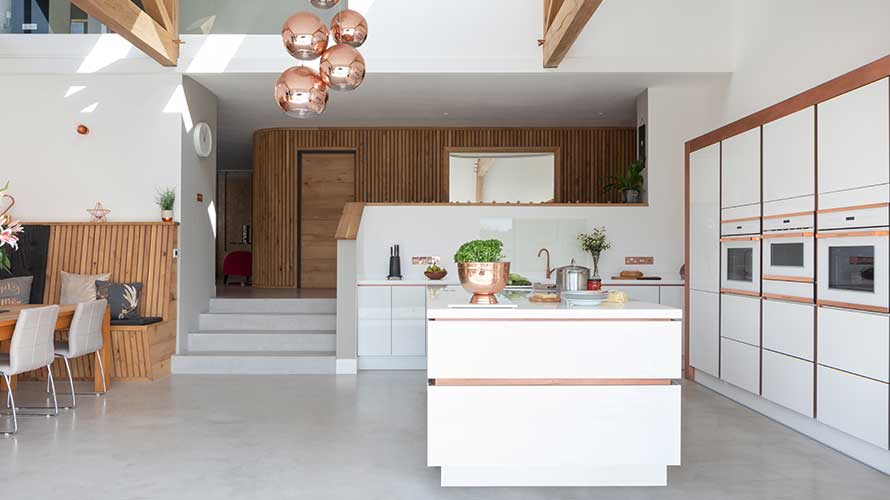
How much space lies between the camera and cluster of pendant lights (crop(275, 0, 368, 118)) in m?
3.53

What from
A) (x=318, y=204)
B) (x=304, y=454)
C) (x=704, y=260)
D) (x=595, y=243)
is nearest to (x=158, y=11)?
(x=318, y=204)

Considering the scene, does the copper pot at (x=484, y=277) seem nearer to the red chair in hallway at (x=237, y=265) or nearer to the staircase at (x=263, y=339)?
the staircase at (x=263, y=339)

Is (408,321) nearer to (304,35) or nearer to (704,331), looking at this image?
(704,331)

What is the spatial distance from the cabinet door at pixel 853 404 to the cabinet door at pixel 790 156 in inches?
46.1

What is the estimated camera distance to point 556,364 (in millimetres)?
3270

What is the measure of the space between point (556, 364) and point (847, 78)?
7.98 feet

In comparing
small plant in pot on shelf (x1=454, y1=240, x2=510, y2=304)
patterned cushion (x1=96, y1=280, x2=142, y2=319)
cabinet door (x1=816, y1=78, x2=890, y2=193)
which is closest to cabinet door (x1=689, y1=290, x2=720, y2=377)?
cabinet door (x1=816, y1=78, x2=890, y2=193)

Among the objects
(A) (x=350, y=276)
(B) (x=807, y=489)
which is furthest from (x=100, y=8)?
(B) (x=807, y=489)

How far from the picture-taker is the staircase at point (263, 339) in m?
6.60

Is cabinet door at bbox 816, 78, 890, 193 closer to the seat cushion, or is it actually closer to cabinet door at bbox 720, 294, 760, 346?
cabinet door at bbox 720, 294, 760, 346

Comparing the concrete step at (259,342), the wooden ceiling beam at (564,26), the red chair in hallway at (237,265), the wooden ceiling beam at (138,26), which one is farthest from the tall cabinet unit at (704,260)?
the red chair in hallway at (237,265)

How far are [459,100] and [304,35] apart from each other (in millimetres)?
4676

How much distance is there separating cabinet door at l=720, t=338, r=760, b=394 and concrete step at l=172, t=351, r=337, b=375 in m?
3.64

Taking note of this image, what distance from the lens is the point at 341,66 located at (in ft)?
11.7
